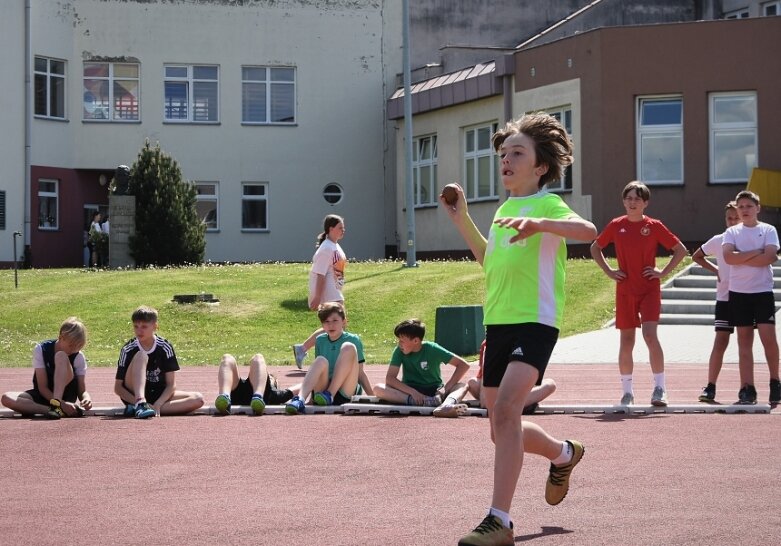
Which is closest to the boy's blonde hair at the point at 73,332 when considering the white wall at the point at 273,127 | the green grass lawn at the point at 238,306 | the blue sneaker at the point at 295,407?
the blue sneaker at the point at 295,407

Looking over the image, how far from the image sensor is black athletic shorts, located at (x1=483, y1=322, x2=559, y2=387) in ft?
21.8

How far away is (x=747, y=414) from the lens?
495 inches

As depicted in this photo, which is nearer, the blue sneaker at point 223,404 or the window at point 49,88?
the blue sneaker at point 223,404

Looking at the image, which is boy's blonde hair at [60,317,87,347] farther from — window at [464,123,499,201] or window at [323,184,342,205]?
window at [323,184,342,205]

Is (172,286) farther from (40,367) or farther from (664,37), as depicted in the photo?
(40,367)

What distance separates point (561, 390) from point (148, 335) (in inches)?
209

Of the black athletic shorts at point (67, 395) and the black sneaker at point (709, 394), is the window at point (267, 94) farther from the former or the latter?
the black sneaker at point (709, 394)

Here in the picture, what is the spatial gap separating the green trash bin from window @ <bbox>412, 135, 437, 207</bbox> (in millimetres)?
21390

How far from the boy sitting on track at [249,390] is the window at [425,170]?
29.6 metres

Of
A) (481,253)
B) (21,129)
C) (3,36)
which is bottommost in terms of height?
(481,253)

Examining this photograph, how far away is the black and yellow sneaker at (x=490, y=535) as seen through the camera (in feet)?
20.5

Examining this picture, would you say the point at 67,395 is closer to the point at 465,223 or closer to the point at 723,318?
the point at 723,318

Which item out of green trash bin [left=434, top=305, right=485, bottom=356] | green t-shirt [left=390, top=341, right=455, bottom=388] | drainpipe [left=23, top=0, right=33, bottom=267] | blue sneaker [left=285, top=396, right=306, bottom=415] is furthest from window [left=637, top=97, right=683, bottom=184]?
blue sneaker [left=285, top=396, right=306, bottom=415]

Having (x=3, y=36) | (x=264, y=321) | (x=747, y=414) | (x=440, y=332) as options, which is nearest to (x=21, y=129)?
(x=3, y=36)
